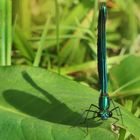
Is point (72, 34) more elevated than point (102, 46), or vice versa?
point (102, 46)

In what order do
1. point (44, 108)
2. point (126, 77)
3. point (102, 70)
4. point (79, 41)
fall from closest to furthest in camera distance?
point (102, 70)
point (44, 108)
point (126, 77)
point (79, 41)

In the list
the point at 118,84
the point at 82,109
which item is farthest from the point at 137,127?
the point at 118,84

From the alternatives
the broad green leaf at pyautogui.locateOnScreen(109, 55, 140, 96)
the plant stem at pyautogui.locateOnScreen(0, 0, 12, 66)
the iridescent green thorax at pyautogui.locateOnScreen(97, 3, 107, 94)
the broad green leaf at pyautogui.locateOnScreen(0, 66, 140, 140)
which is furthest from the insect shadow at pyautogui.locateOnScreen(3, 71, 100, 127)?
the broad green leaf at pyautogui.locateOnScreen(109, 55, 140, 96)

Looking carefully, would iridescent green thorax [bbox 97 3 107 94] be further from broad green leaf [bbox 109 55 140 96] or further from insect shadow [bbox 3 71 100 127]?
broad green leaf [bbox 109 55 140 96]

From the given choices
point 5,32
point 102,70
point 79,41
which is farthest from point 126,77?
point 102,70

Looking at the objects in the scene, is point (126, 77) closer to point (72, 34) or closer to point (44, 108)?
point (72, 34)

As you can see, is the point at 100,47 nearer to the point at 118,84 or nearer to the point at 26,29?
the point at 118,84
